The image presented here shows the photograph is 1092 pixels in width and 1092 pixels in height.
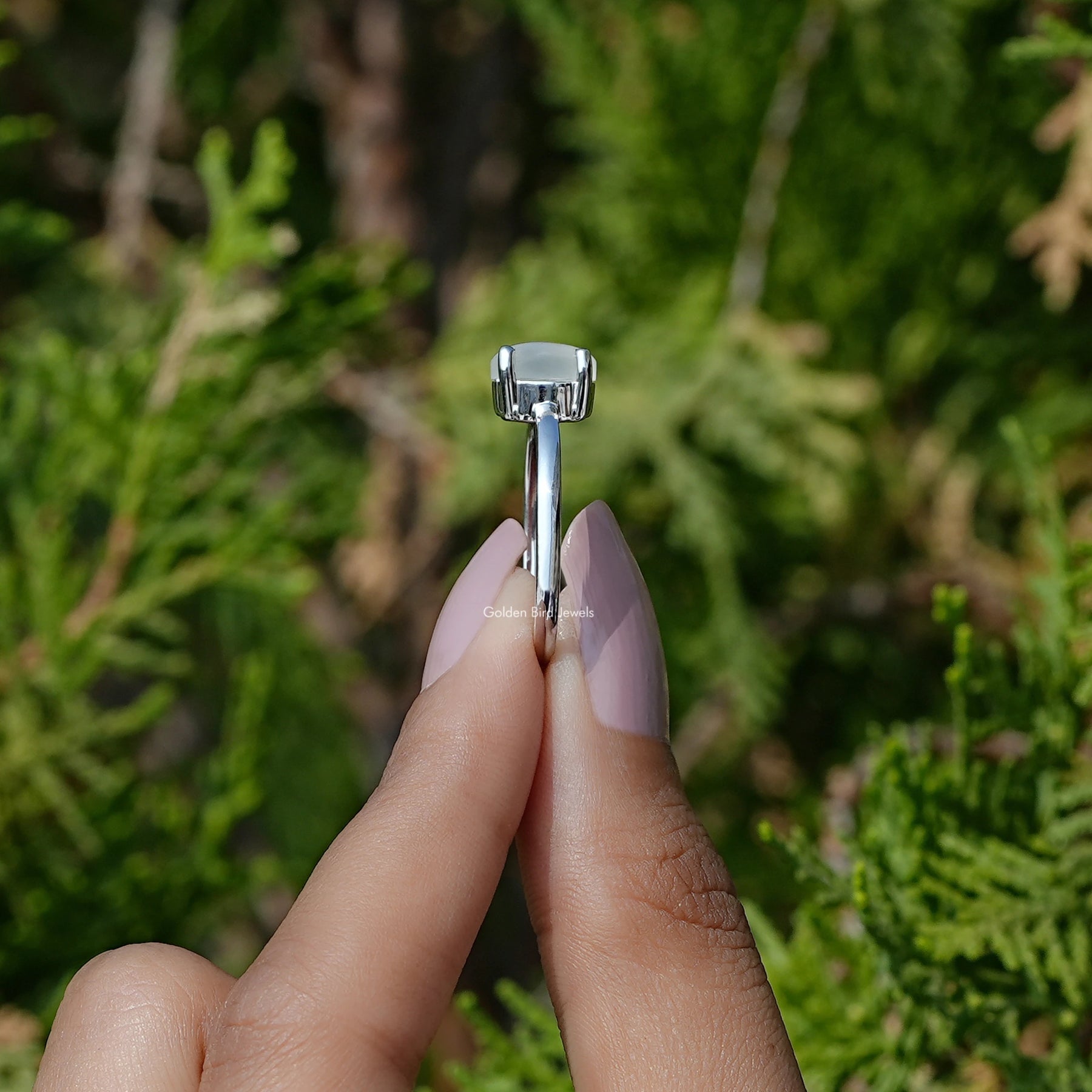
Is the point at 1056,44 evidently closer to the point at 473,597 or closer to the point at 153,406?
the point at 473,597

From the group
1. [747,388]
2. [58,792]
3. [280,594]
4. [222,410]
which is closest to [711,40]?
[747,388]

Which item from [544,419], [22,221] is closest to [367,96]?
[22,221]

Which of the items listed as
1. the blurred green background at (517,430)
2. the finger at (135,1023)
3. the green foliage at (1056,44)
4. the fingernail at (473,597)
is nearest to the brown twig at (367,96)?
the blurred green background at (517,430)

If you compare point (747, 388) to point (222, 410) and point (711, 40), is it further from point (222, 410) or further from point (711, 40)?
point (222, 410)

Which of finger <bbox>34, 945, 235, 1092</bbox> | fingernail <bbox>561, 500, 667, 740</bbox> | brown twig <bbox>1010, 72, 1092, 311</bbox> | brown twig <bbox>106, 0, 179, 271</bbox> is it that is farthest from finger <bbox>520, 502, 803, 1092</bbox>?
brown twig <bbox>106, 0, 179, 271</bbox>

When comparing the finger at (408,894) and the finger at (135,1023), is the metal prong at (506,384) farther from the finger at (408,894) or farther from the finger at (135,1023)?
the finger at (135,1023)
